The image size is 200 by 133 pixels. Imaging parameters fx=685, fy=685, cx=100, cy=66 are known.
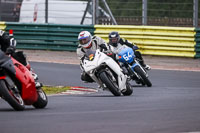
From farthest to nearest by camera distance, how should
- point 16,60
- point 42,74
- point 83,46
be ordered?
point 42,74 → point 83,46 → point 16,60

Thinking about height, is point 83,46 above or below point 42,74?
above

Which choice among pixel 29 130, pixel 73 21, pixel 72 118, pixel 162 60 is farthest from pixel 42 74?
pixel 29 130

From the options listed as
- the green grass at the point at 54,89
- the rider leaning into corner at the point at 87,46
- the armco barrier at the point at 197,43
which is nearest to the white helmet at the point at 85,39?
the rider leaning into corner at the point at 87,46

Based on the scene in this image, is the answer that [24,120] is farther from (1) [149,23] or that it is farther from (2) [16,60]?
(1) [149,23]

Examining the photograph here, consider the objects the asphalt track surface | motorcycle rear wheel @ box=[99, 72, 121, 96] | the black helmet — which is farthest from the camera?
the black helmet

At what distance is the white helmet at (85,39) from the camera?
12539 mm

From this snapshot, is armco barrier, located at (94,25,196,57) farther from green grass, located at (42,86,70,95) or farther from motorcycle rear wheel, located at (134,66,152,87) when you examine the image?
green grass, located at (42,86,70,95)

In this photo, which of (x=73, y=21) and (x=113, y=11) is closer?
(x=113, y=11)

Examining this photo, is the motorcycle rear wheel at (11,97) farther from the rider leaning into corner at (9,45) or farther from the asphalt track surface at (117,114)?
the rider leaning into corner at (9,45)

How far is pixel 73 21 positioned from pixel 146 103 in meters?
13.6

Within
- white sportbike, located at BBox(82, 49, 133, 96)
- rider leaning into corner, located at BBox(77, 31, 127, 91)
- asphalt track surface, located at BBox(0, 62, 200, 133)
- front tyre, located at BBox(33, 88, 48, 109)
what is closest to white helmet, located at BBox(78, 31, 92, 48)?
rider leaning into corner, located at BBox(77, 31, 127, 91)

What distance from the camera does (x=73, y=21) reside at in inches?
940

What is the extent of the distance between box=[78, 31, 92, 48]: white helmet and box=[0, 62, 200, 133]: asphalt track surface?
0.96 metres

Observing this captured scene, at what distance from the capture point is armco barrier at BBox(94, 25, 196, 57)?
19.8 metres
